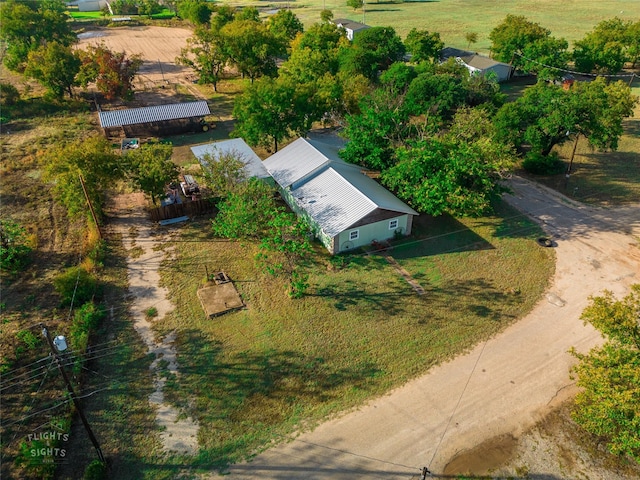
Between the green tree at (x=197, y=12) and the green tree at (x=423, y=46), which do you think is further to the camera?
the green tree at (x=197, y=12)

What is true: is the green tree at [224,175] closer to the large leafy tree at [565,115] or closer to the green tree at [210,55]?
the large leafy tree at [565,115]

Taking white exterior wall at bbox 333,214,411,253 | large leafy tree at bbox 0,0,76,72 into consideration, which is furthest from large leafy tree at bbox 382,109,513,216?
large leafy tree at bbox 0,0,76,72

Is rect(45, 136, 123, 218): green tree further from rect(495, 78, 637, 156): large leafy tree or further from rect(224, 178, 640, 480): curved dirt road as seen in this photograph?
rect(495, 78, 637, 156): large leafy tree

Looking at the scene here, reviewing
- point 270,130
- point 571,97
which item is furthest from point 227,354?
point 571,97

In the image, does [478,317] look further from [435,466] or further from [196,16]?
[196,16]

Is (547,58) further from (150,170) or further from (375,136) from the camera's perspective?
(150,170)


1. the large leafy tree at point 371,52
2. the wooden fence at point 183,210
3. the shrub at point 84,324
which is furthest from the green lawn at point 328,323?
the large leafy tree at point 371,52
